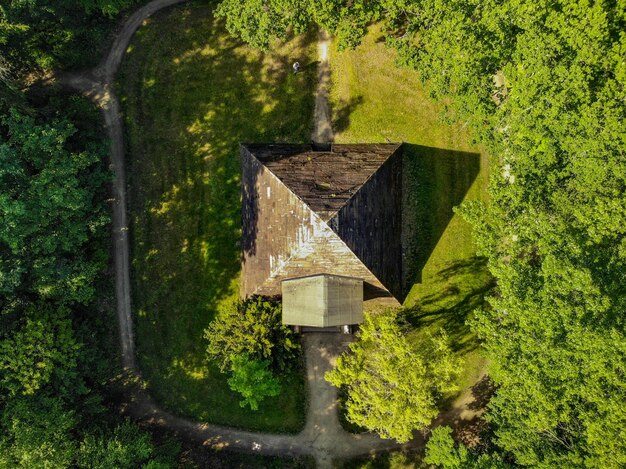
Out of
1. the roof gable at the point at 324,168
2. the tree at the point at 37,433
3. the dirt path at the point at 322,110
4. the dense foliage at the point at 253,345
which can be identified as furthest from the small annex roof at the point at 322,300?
the tree at the point at 37,433

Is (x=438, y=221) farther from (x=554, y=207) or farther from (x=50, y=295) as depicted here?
(x=50, y=295)

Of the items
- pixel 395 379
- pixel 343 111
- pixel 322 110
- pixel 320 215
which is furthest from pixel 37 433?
pixel 343 111

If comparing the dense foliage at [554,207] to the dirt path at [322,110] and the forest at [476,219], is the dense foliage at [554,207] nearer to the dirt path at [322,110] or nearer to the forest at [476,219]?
the forest at [476,219]

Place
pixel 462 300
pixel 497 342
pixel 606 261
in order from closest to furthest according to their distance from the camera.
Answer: pixel 606 261 → pixel 497 342 → pixel 462 300

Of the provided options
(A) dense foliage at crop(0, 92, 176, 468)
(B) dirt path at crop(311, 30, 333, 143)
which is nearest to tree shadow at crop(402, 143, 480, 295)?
(B) dirt path at crop(311, 30, 333, 143)

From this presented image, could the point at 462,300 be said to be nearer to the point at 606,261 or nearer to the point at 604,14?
the point at 606,261

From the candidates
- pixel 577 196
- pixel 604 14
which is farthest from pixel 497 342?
pixel 604 14
